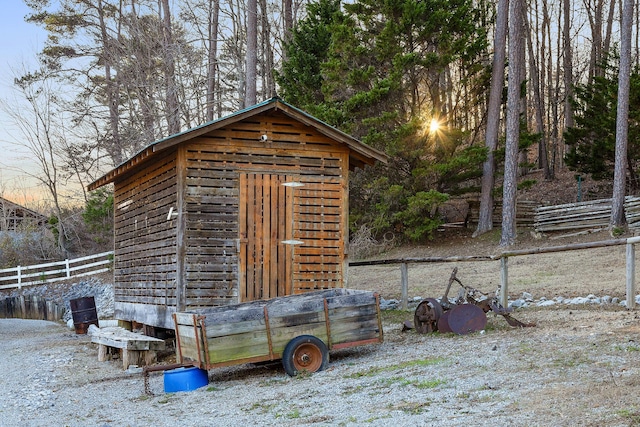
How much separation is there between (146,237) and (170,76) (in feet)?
45.4

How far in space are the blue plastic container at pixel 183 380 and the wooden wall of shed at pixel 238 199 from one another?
257 cm

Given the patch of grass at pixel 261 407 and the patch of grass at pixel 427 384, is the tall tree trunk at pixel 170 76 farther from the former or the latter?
the patch of grass at pixel 427 384

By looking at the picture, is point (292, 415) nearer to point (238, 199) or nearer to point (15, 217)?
point (238, 199)

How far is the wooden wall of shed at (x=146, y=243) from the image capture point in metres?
11.8

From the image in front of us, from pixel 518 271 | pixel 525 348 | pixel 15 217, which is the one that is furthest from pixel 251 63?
pixel 15 217

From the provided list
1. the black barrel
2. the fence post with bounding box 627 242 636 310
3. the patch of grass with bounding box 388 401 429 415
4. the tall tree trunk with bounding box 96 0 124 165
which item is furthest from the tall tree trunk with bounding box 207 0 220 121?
the patch of grass with bounding box 388 401 429 415

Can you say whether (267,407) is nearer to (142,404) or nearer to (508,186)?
(142,404)

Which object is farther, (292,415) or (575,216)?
(575,216)

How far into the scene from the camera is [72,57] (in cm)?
3009

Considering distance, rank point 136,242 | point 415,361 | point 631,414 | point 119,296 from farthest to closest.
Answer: point 119,296 < point 136,242 < point 415,361 < point 631,414

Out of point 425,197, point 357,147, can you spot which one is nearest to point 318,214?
point 357,147

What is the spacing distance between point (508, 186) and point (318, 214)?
1217cm

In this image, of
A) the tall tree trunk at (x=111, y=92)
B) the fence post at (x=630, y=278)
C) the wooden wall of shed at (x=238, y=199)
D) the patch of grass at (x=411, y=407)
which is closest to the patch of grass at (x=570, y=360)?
the patch of grass at (x=411, y=407)

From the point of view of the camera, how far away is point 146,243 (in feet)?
43.9
